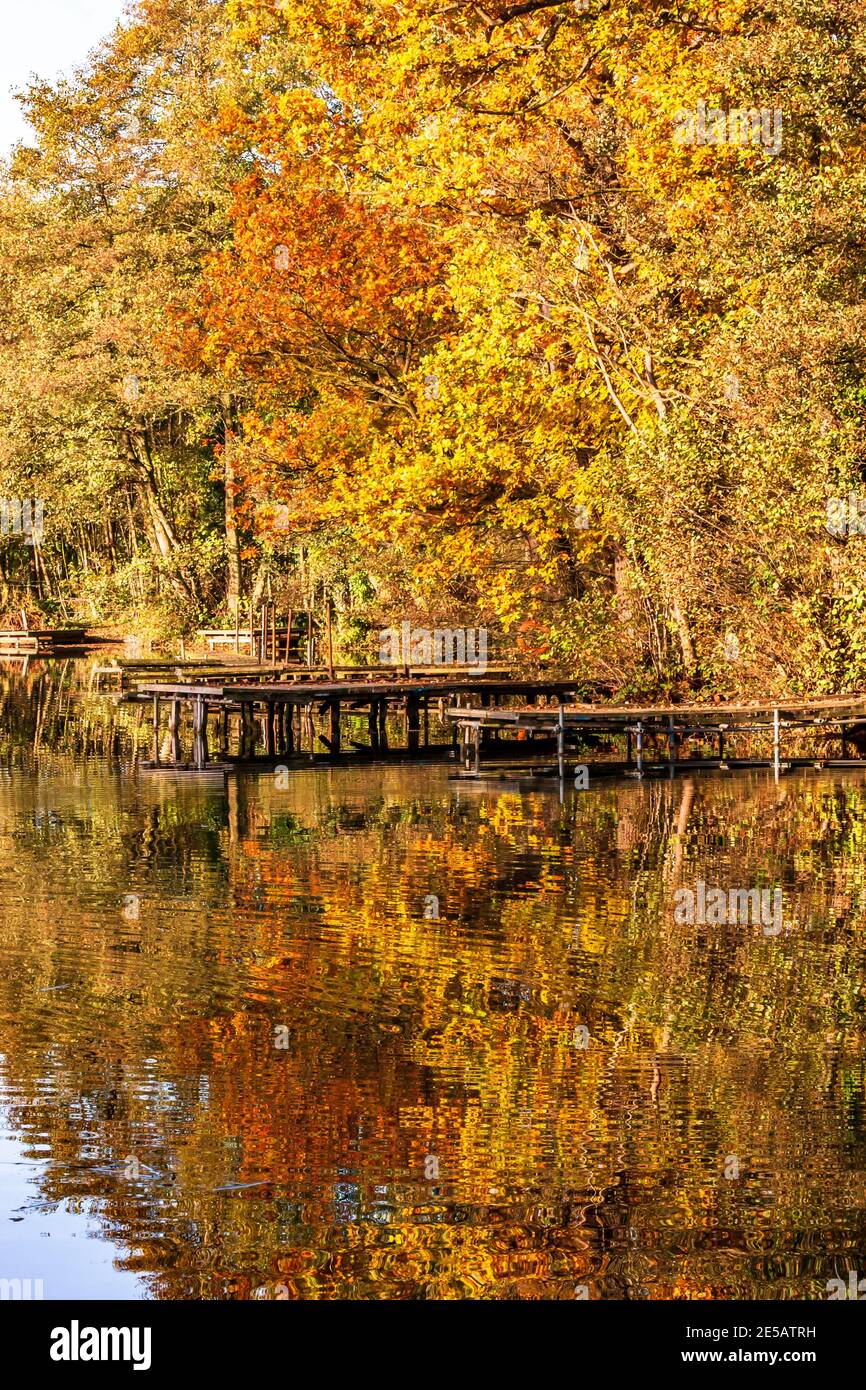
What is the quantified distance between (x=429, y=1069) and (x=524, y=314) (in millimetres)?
22379

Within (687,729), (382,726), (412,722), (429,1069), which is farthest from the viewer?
(382,726)

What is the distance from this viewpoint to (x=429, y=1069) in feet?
34.9

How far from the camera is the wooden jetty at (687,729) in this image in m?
26.3

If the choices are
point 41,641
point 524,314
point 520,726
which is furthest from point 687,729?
point 41,641

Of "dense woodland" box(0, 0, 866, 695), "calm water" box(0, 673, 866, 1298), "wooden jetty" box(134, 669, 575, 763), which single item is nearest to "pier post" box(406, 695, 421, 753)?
"wooden jetty" box(134, 669, 575, 763)

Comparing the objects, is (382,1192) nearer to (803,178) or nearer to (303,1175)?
(303,1175)

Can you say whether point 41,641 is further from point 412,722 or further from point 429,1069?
point 429,1069

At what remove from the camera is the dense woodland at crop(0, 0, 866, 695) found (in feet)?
82.6

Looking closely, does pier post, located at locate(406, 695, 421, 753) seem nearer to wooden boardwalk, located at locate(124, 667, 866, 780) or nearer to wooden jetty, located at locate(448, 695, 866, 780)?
wooden boardwalk, located at locate(124, 667, 866, 780)

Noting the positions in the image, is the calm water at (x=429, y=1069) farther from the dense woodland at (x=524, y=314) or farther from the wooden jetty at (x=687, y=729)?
the dense woodland at (x=524, y=314)

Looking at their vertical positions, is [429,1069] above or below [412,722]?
below

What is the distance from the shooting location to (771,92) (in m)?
24.8

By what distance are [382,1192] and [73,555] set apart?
6024 cm

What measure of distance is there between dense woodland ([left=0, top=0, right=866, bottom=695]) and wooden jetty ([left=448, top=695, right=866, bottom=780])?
82cm
